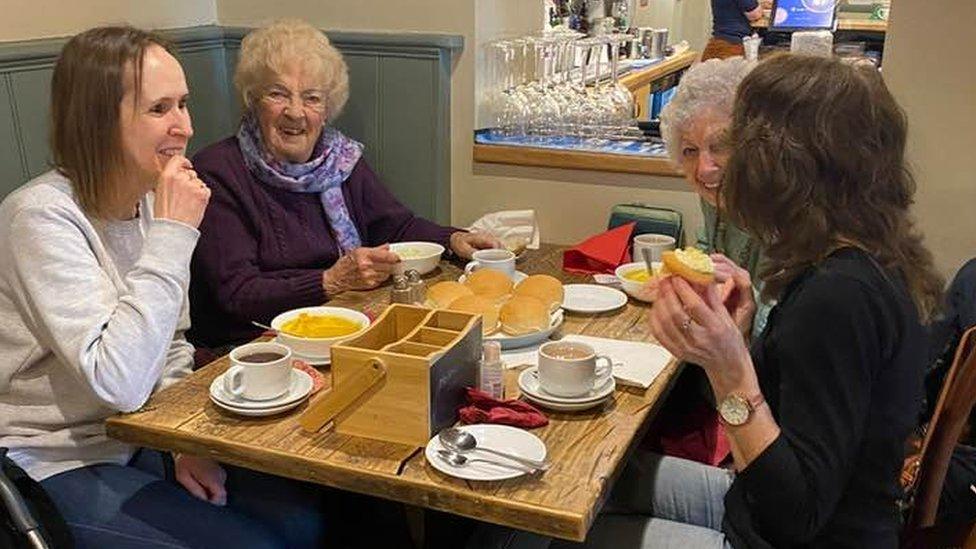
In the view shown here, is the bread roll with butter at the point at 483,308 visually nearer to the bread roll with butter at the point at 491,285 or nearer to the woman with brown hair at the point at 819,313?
the bread roll with butter at the point at 491,285

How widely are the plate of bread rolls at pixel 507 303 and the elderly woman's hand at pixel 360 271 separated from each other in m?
0.19

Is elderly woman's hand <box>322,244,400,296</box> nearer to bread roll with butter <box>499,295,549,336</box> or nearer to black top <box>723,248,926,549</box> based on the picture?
bread roll with butter <box>499,295,549,336</box>

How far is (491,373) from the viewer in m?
1.40

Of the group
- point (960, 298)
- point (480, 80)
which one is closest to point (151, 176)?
point (480, 80)

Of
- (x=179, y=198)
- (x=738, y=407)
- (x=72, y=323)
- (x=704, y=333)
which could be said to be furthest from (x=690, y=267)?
(x=72, y=323)

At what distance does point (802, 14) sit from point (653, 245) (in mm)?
3411

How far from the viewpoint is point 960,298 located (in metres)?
1.80

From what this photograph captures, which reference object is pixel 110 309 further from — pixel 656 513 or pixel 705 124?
pixel 705 124

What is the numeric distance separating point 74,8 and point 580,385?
181 cm

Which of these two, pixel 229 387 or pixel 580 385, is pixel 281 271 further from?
pixel 580 385

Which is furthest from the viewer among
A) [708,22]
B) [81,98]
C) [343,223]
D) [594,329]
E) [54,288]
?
[708,22]

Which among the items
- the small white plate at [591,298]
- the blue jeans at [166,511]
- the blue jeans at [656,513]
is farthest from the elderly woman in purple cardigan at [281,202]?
the blue jeans at [656,513]

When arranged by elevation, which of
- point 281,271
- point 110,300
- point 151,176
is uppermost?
point 151,176

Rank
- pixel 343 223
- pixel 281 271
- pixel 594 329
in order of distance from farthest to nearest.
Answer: pixel 343 223 < pixel 281 271 < pixel 594 329
